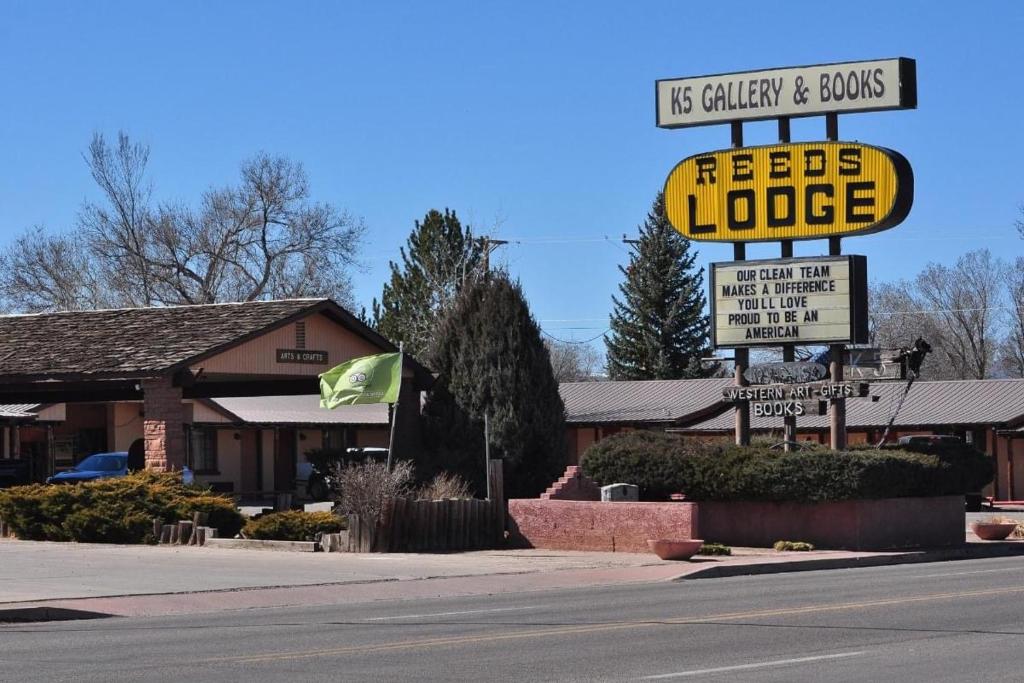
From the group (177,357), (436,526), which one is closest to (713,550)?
(436,526)

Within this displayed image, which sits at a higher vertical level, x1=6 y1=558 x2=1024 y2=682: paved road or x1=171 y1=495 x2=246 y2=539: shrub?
x1=171 y1=495 x2=246 y2=539: shrub

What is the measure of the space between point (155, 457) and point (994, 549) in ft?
52.7

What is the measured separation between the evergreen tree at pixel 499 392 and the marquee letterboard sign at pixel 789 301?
236 inches

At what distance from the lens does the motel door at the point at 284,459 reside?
59.2m

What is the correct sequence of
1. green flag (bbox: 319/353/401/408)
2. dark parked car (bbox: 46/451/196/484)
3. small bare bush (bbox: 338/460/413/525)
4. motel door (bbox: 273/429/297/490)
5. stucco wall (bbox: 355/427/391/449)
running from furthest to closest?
stucco wall (bbox: 355/427/391/449) < motel door (bbox: 273/429/297/490) < dark parked car (bbox: 46/451/196/484) < green flag (bbox: 319/353/401/408) < small bare bush (bbox: 338/460/413/525)

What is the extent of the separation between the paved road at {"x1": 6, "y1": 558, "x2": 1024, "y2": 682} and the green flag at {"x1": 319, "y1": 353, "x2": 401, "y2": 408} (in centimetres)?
1166

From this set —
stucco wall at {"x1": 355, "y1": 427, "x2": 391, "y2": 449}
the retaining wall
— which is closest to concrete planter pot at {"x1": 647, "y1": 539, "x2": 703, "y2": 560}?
the retaining wall

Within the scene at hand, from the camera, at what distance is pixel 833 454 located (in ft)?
92.3

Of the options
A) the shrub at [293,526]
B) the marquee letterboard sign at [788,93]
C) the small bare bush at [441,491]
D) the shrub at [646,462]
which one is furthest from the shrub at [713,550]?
the marquee letterboard sign at [788,93]

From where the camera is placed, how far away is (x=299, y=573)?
22984mm

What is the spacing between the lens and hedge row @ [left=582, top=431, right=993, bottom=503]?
2789 centimetres

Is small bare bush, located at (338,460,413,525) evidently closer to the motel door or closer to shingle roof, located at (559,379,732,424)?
shingle roof, located at (559,379,732,424)

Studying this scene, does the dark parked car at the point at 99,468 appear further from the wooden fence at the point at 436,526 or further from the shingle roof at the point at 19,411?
the wooden fence at the point at 436,526

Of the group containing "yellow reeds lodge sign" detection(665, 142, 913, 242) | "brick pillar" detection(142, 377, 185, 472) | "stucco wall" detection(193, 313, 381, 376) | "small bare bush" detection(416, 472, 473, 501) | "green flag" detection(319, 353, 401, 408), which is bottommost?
"small bare bush" detection(416, 472, 473, 501)
